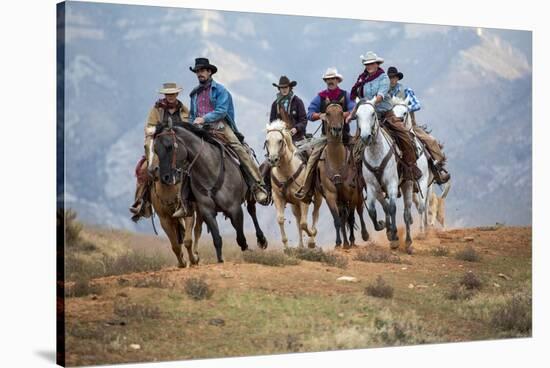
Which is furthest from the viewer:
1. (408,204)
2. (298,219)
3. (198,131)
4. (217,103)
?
(408,204)

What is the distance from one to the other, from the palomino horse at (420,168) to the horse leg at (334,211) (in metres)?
1.22

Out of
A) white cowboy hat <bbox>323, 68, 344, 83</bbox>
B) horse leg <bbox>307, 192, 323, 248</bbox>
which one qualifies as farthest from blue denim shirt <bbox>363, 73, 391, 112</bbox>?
horse leg <bbox>307, 192, 323, 248</bbox>

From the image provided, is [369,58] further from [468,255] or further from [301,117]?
[468,255]

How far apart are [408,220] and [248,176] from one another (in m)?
2.41

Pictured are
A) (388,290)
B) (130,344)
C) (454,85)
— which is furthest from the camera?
(454,85)

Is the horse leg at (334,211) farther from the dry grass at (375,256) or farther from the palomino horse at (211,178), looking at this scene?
the palomino horse at (211,178)

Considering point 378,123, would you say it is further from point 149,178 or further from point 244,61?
point 149,178

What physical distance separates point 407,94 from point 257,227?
109 inches

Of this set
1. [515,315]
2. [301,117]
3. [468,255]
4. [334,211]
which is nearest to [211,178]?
[301,117]

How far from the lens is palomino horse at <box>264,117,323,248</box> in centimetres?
1480

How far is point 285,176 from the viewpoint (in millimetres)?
Answer: 15328

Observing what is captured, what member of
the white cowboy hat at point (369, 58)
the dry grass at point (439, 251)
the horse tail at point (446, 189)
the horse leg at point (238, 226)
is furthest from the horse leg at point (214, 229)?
the horse tail at point (446, 189)

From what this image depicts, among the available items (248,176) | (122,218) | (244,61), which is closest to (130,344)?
(122,218)

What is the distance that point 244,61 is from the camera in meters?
14.2
